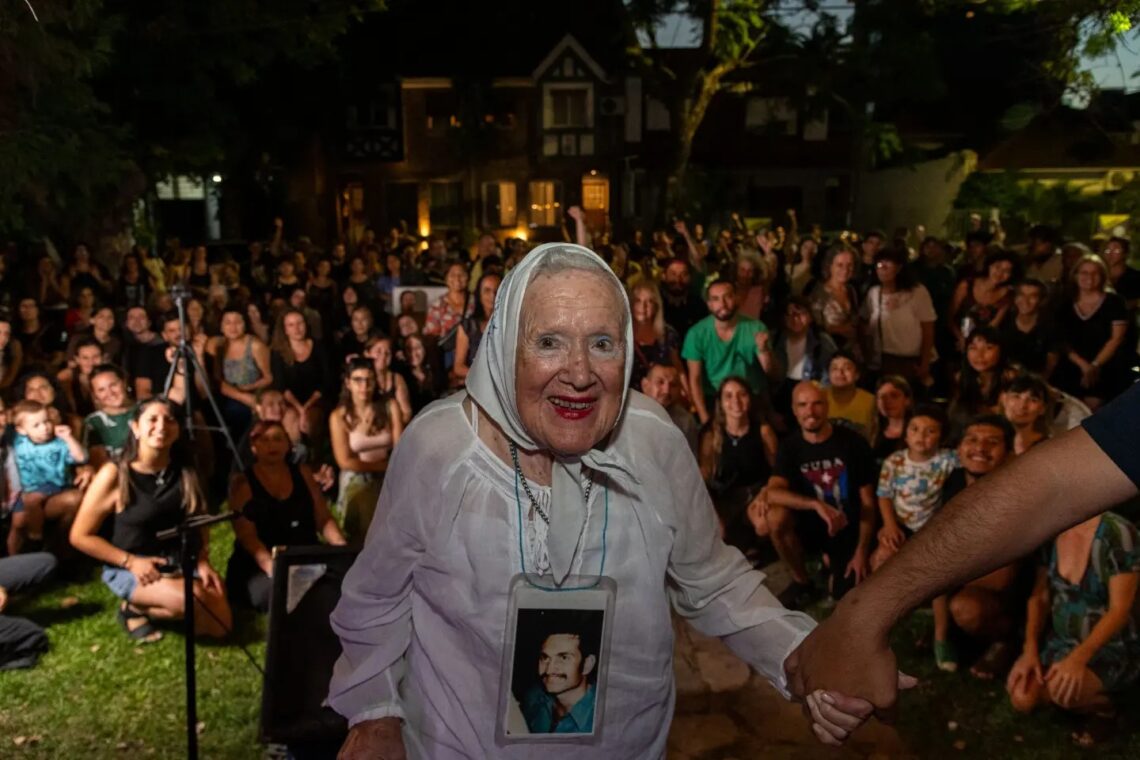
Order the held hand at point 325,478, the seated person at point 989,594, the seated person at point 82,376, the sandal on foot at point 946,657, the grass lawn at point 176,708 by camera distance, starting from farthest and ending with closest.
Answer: the seated person at point 82,376
the held hand at point 325,478
the sandal on foot at point 946,657
the seated person at point 989,594
the grass lawn at point 176,708

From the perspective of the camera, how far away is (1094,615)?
4.09 metres

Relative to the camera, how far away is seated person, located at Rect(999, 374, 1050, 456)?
4902 millimetres

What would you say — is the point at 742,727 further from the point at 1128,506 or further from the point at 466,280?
the point at 466,280

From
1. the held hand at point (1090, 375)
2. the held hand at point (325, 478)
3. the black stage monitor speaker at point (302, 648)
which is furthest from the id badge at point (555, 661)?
the held hand at point (1090, 375)

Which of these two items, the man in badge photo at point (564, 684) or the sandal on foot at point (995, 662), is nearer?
the man in badge photo at point (564, 684)

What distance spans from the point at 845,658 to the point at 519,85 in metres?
29.7

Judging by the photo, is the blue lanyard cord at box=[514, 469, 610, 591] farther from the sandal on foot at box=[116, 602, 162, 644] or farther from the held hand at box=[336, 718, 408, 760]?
the sandal on foot at box=[116, 602, 162, 644]

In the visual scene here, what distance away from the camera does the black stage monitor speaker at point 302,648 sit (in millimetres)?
3389

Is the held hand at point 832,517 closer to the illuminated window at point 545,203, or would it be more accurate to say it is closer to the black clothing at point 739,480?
the black clothing at point 739,480

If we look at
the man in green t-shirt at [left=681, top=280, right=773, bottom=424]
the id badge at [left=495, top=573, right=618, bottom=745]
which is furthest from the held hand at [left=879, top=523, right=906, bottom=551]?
the id badge at [left=495, top=573, right=618, bottom=745]

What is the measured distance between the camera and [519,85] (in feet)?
97.8

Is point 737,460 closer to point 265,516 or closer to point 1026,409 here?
point 1026,409

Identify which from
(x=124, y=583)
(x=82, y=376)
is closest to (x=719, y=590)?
(x=124, y=583)

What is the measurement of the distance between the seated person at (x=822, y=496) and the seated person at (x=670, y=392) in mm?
641
